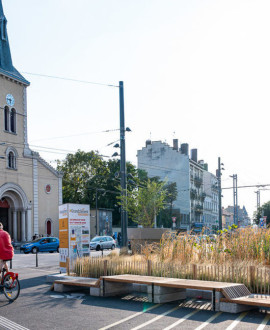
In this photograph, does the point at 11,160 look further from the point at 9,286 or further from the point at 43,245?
the point at 9,286

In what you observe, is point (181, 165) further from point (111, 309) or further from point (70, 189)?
point (111, 309)

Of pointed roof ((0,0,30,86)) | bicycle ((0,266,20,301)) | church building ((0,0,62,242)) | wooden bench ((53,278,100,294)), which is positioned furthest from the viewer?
pointed roof ((0,0,30,86))

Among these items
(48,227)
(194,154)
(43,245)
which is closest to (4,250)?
(43,245)

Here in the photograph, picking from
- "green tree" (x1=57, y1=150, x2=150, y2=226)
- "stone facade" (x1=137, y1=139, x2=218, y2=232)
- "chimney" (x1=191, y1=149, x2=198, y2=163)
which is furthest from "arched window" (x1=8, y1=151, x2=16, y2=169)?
"chimney" (x1=191, y1=149, x2=198, y2=163)

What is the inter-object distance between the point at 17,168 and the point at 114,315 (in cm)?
3925

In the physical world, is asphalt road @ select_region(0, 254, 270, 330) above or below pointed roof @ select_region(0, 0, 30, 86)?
below

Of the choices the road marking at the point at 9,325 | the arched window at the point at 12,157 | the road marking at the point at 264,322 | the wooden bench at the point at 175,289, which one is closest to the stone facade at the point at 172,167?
Answer: the arched window at the point at 12,157

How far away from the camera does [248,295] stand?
373 inches

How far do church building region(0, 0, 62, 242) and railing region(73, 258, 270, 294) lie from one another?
32701mm

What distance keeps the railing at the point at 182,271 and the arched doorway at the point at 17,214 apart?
3380cm

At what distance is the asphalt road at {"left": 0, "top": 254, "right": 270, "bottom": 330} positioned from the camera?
26.9 ft

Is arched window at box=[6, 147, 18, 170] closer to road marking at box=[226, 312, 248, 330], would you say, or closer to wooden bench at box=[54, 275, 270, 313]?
wooden bench at box=[54, 275, 270, 313]

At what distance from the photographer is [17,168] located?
1843 inches

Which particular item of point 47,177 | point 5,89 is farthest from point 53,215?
point 5,89
